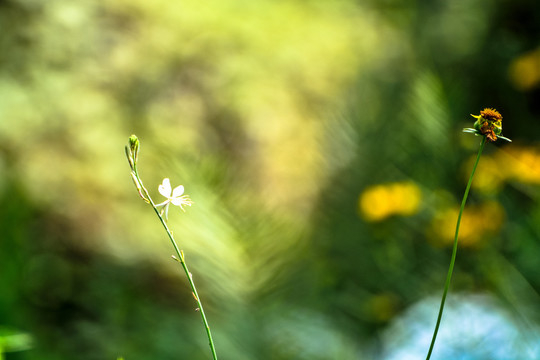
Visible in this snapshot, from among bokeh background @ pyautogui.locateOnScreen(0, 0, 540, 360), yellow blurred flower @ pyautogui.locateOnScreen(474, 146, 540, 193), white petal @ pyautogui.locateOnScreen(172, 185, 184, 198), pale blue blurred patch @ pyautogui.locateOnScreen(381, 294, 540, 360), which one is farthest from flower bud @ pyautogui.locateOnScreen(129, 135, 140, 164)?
yellow blurred flower @ pyautogui.locateOnScreen(474, 146, 540, 193)

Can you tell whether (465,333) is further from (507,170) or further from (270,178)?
(270,178)

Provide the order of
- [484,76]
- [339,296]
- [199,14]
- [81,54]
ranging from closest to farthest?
[339,296], [484,76], [81,54], [199,14]

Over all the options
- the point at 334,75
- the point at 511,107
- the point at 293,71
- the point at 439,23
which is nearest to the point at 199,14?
the point at 293,71

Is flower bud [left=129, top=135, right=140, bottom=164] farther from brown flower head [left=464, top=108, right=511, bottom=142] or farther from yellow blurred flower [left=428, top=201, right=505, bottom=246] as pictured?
yellow blurred flower [left=428, top=201, right=505, bottom=246]

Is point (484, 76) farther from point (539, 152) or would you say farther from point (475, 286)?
point (475, 286)

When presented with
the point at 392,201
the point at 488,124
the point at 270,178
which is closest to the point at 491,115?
the point at 488,124

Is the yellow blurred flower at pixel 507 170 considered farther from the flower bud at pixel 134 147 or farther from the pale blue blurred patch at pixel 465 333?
the flower bud at pixel 134 147

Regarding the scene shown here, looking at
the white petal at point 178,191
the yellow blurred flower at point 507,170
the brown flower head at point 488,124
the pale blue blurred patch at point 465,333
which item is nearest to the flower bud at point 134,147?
the white petal at point 178,191
